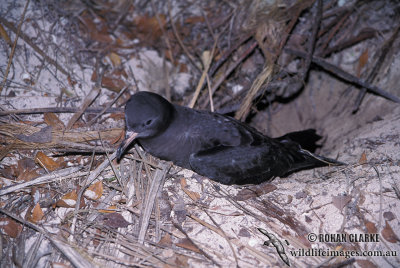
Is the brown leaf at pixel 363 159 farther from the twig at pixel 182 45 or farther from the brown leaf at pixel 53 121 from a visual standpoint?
the brown leaf at pixel 53 121

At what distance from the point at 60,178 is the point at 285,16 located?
4249 millimetres

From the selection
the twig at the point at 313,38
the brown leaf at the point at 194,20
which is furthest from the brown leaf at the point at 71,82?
the twig at the point at 313,38

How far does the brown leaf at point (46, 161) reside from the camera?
3273 mm

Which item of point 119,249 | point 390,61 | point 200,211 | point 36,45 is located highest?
point 390,61

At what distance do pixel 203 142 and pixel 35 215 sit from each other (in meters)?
1.92

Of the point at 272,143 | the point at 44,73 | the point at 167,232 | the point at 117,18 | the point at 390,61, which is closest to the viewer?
the point at 167,232

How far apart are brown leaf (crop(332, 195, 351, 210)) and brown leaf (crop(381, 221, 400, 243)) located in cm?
41

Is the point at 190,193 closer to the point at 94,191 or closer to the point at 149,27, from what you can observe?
the point at 94,191

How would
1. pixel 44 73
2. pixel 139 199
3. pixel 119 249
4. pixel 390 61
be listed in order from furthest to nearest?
pixel 390 61
pixel 44 73
pixel 139 199
pixel 119 249

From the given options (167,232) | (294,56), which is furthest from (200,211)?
(294,56)

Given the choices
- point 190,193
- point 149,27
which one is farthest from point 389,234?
point 149,27

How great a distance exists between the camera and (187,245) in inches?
107

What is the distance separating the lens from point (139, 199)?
3076 mm

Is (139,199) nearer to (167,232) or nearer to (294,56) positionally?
(167,232)
